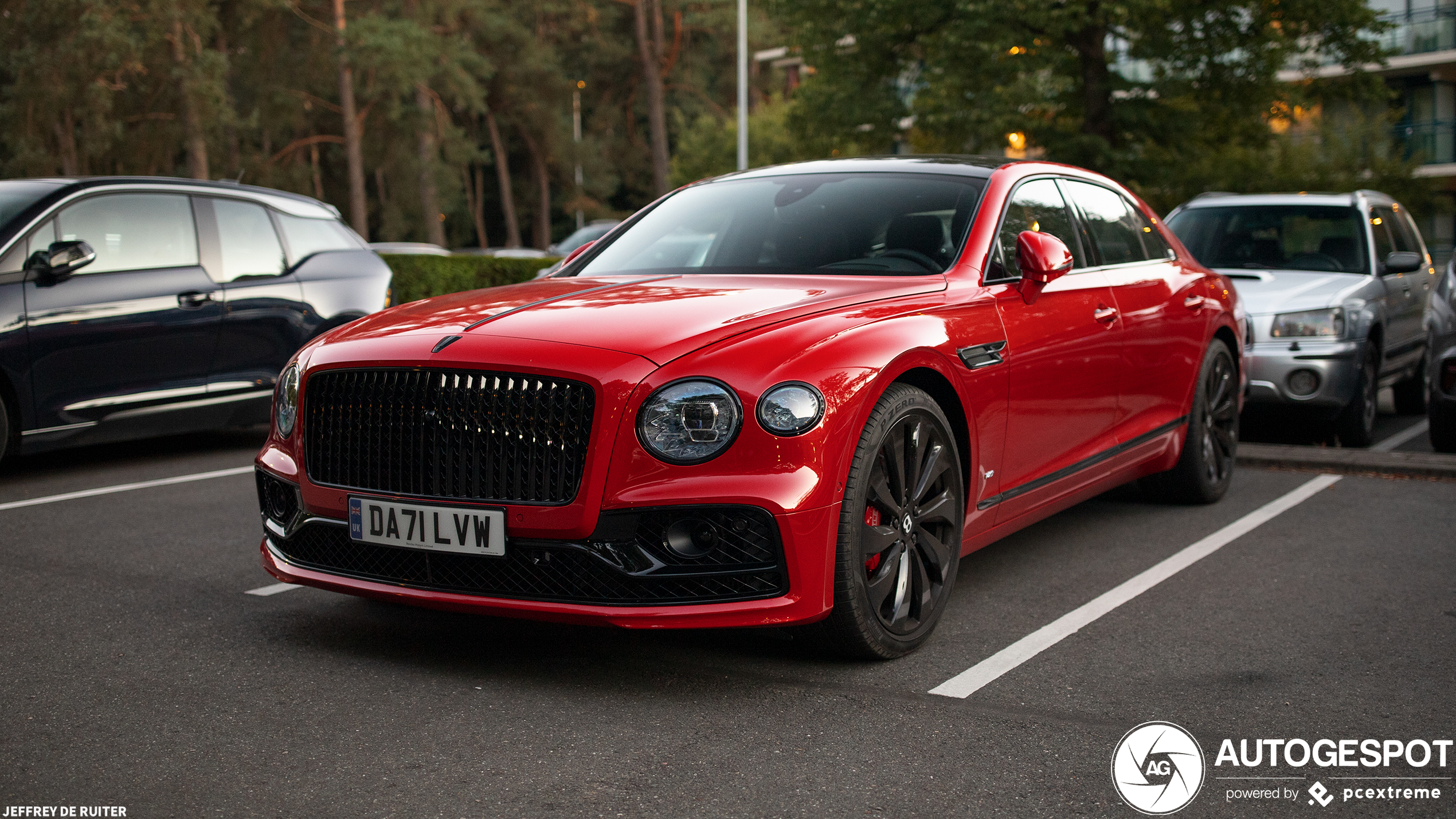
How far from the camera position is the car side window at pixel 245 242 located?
8125 mm

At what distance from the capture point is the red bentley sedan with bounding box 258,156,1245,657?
11.6 ft

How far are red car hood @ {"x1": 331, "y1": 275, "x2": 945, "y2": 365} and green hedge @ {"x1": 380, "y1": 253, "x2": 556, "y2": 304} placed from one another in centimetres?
1080

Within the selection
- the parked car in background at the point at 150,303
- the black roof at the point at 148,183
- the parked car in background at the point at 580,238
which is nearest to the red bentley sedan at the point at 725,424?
the parked car in background at the point at 150,303

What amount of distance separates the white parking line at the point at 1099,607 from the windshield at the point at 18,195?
5.83 metres

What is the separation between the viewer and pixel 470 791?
3010 millimetres

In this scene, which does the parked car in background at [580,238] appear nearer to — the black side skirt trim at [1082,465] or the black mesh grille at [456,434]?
the black side skirt trim at [1082,465]

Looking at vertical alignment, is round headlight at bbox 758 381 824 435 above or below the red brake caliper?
above

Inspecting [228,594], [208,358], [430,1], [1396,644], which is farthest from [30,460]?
[430,1]

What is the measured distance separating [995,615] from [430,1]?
39.4 meters

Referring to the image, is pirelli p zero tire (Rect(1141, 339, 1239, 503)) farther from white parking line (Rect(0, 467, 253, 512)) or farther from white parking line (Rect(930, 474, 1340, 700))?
white parking line (Rect(0, 467, 253, 512))

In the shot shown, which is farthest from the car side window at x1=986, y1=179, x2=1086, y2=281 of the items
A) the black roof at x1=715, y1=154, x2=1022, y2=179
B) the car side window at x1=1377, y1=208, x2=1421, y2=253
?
the car side window at x1=1377, y1=208, x2=1421, y2=253

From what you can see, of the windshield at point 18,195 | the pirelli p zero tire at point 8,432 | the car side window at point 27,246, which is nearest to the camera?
the pirelli p zero tire at point 8,432

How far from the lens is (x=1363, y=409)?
8.87 metres

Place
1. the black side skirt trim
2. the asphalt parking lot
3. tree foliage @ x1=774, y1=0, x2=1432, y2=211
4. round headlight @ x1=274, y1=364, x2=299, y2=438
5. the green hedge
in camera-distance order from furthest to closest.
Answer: tree foliage @ x1=774, y1=0, x2=1432, y2=211 < the green hedge < the black side skirt trim < round headlight @ x1=274, y1=364, x2=299, y2=438 < the asphalt parking lot
